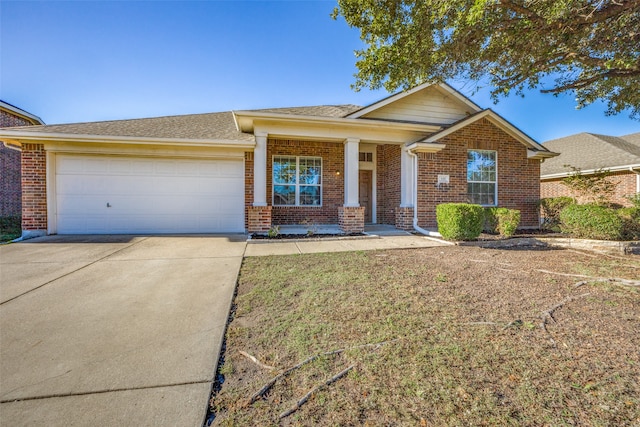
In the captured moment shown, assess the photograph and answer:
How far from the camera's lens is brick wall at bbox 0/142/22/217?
468 inches

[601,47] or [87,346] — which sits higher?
[601,47]

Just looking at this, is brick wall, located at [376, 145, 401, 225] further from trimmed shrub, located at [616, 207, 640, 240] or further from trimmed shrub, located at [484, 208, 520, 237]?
trimmed shrub, located at [616, 207, 640, 240]

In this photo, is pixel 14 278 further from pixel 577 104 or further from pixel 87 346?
pixel 577 104

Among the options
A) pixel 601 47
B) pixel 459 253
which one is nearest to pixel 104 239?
pixel 459 253

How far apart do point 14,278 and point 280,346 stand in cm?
488

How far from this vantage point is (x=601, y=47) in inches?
243

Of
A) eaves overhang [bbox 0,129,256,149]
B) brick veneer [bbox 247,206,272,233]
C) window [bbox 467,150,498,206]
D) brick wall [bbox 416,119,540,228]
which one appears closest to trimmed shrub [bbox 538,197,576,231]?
brick wall [bbox 416,119,540,228]

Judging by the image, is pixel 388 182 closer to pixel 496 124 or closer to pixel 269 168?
pixel 496 124

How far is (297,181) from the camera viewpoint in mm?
10266

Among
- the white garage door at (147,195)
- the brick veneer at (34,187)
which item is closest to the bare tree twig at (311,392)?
the white garage door at (147,195)

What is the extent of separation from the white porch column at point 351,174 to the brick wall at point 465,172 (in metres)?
2.11

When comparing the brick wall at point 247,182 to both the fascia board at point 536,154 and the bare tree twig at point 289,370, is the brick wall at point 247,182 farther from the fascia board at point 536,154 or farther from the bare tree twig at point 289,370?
the fascia board at point 536,154

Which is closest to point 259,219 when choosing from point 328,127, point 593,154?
point 328,127

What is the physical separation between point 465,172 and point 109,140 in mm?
11247
